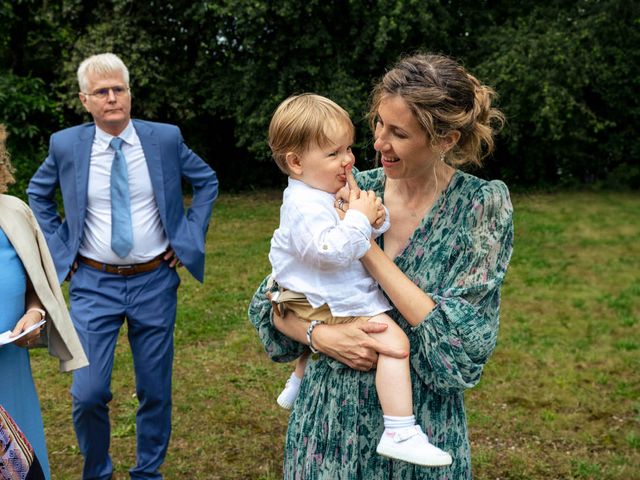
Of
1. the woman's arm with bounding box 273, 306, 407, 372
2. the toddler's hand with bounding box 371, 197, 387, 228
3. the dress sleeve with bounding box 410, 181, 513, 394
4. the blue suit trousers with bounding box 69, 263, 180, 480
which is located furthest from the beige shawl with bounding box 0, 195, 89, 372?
the dress sleeve with bounding box 410, 181, 513, 394

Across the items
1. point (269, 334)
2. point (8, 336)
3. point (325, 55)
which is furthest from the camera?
point (325, 55)

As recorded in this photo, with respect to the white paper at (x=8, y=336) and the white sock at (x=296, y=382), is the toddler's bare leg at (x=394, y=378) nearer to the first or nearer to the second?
the white sock at (x=296, y=382)

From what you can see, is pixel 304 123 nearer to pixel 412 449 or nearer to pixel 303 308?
pixel 303 308

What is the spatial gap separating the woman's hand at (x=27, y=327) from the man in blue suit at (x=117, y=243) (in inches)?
35.2

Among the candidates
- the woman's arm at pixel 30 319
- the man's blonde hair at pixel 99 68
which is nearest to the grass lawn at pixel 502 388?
the woman's arm at pixel 30 319

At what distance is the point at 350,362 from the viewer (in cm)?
243

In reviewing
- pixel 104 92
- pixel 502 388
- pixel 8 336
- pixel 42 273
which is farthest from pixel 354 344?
pixel 502 388

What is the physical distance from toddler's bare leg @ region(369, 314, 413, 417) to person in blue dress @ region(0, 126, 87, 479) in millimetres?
1604

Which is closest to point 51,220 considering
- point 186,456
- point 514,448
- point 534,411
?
point 186,456

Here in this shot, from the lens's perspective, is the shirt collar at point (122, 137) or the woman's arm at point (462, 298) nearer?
the woman's arm at point (462, 298)

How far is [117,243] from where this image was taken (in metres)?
4.25

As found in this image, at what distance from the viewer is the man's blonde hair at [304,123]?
2414 mm

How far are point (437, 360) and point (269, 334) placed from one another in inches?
27.1

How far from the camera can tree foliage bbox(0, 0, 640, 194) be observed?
54.4ft
